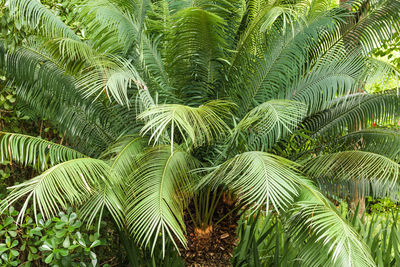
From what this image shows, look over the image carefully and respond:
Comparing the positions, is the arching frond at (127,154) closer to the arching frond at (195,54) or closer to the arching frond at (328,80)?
the arching frond at (195,54)

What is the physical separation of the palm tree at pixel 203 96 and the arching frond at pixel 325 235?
0.03 meters

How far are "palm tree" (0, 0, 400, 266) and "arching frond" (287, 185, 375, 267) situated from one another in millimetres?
Answer: 26

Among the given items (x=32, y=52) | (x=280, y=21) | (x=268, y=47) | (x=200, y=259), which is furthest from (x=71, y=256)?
(x=280, y=21)

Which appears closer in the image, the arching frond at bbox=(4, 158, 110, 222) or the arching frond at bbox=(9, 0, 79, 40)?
the arching frond at bbox=(4, 158, 110, 222)

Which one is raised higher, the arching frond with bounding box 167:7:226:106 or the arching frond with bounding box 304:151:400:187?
the arching frond with bounding box 167:7:226:106

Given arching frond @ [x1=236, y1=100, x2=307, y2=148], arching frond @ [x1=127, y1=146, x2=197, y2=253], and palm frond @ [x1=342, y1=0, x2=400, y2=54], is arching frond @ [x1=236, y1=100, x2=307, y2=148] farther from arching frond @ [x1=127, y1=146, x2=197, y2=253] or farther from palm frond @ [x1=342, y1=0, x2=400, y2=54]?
palm frond @ [x1=342, y1=0, x2=400, y2=54]

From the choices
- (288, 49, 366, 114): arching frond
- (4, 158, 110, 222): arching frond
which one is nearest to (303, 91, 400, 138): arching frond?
(288, 49, 366, 114): arching frond

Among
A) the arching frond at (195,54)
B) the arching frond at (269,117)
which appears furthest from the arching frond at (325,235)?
the arching frond at (195,54)

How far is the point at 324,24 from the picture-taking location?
3678mm

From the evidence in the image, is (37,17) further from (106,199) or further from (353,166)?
(353,166)

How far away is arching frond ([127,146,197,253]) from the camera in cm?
247

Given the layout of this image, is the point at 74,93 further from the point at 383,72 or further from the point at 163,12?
the point at 383,72

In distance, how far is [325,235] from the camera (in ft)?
A: 7.53

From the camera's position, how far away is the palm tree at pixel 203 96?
286cm
